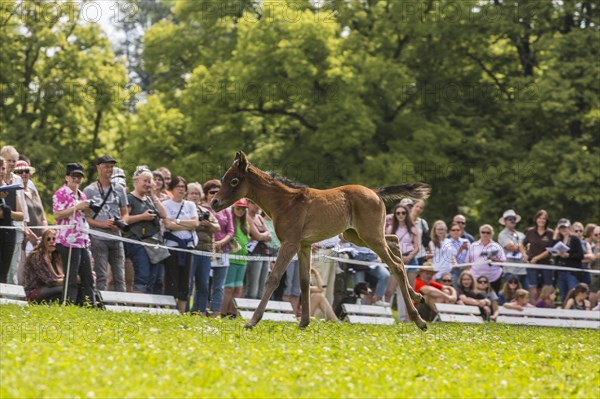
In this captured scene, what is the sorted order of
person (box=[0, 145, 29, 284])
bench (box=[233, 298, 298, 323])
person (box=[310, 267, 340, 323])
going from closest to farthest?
person (box=[0, 145, 29, 284])
bench (box=[233, 298, 298, 323])
person (box=[310, 267, 340, 323])

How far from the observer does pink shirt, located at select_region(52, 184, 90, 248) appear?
1577 cm

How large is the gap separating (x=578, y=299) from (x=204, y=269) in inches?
371

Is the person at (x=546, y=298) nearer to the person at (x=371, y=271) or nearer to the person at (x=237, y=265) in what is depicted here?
the person at (x=371, y=271)

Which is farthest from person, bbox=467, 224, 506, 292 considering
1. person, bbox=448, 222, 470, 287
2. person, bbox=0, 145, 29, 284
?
person, bbox=0, 145, 29, 284

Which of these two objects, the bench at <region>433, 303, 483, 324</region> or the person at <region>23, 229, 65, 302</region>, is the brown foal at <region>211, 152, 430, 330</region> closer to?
the person at <region>23, 229, 65, 302</region>

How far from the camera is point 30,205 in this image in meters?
17.0

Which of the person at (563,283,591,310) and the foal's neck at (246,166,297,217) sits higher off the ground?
the foal's neck at (246,166,297,217)

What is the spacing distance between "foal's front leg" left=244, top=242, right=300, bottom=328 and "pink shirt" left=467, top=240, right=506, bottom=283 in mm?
8511

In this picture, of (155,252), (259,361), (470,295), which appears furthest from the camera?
(470,295)

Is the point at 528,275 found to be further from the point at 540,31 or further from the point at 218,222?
the point at 540,31

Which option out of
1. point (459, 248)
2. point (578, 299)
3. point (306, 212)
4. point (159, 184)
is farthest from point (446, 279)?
point (306, 212)

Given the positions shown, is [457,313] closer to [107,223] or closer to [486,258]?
[486,258]

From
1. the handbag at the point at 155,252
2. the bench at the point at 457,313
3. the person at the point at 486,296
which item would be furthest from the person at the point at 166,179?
the person at the point at 486,296

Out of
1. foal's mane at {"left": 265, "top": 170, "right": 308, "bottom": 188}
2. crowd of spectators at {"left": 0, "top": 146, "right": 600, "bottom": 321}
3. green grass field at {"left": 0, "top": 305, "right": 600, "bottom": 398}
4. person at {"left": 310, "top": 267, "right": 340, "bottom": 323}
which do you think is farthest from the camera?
person at {"left": 310, "top": 267, "right": 340, "bottom": 323}
